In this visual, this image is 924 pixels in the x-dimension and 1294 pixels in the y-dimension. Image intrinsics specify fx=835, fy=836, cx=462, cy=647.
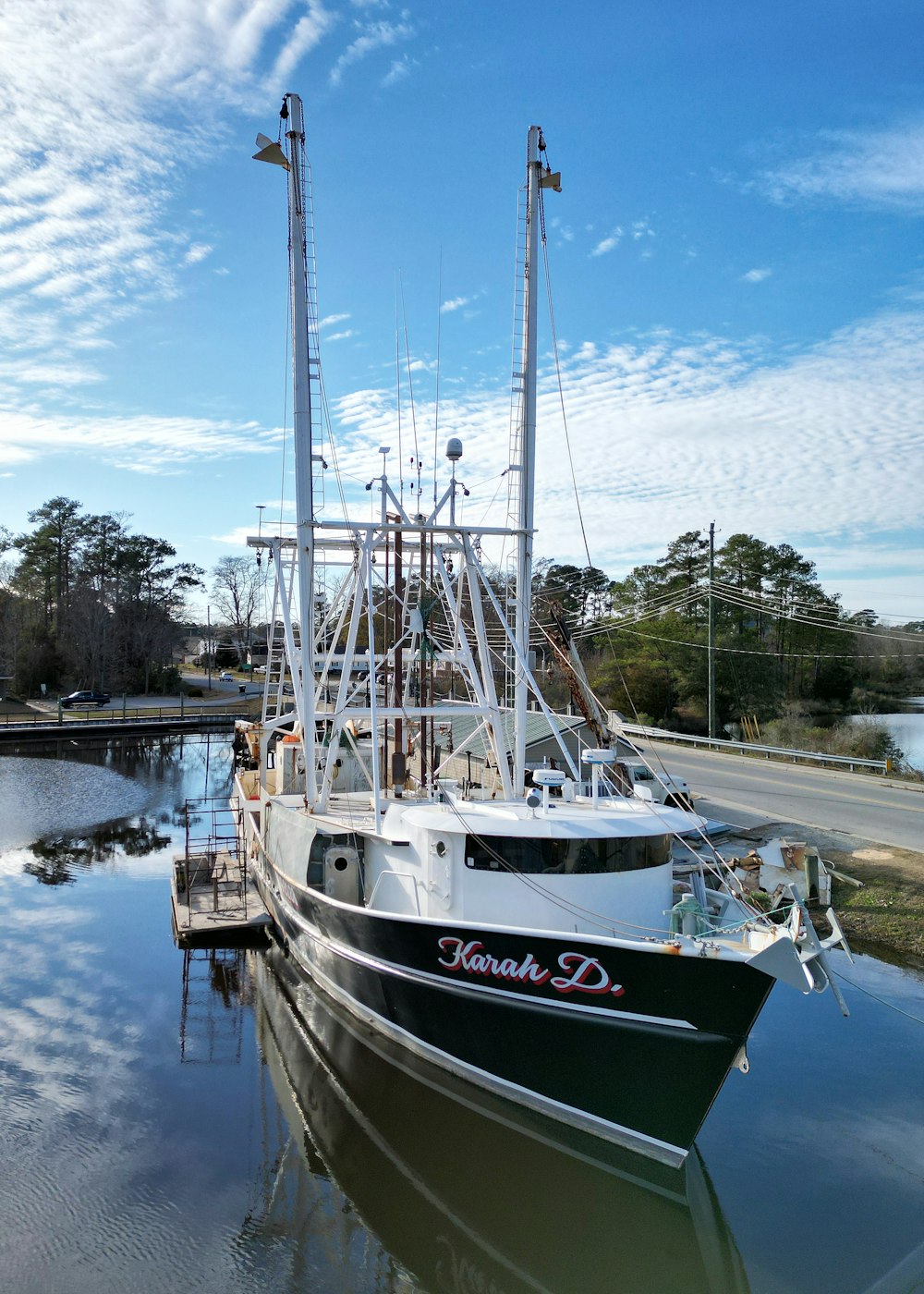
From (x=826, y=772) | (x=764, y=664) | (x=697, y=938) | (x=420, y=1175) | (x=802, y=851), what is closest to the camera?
(x=697, y=938)

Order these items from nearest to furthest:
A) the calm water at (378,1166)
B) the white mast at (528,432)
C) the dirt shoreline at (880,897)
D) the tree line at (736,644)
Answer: the calm water at (378,1166) < the white mast at (528,432) < the dirt shoreline at (880,897) < the tree line at (736,644)

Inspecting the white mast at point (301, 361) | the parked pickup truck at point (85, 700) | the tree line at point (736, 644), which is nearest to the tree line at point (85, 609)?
the parked pickup truck at point (85, 700)

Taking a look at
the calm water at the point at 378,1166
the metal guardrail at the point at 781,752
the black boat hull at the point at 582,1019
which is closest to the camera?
the calm water at the point at 378,1166

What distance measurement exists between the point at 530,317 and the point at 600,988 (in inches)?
438

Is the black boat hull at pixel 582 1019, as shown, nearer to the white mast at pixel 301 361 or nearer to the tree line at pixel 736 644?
the white mast at pixel 301 361

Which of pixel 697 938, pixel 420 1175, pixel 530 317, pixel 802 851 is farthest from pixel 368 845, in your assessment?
pixel 802 851

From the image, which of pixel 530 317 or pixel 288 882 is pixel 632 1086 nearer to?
pixel 288 882

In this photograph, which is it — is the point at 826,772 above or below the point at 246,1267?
above

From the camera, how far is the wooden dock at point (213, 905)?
1791 cm


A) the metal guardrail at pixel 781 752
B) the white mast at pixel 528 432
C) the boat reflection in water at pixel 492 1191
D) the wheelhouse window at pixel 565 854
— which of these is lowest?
the boat reflection in water at pixel 492 1191

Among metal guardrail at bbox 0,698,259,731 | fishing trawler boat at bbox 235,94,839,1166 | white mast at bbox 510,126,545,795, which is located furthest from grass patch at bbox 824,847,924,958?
metal guardrail at bbox 0,698,259,731

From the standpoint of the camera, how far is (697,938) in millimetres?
9461

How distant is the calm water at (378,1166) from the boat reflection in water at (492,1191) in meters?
0.03

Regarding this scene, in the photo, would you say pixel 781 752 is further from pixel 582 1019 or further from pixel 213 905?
pixel 582 1019
